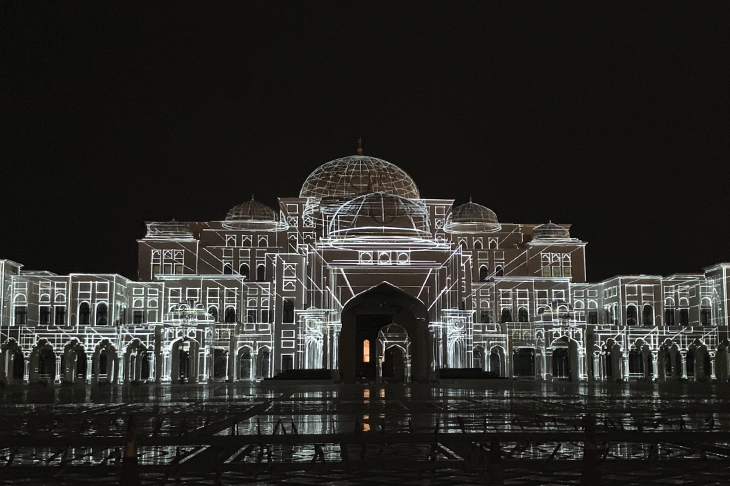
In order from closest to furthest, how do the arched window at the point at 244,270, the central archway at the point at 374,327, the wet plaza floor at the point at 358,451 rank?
the wet plaza floor at the point at 358,451, the central archway at the point at 374,327, the arched window at the point at 244,270

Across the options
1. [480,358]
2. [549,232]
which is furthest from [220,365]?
[549,232]

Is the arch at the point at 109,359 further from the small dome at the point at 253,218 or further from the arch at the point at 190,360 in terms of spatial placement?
the small dome at the point at 253,218

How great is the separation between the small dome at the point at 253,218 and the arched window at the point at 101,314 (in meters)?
10.9

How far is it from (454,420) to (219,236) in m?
50.9

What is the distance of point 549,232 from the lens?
66688 millimetres

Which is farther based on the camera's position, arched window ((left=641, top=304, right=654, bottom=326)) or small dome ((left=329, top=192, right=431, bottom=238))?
arched window ((left=641, top=304, right=654, bottom=326))

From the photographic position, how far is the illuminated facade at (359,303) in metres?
46.6

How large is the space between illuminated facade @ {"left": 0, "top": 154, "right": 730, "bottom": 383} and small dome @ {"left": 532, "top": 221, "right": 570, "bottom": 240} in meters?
0.17

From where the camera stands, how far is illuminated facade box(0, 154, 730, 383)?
153ft

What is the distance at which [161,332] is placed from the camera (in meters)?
54.1

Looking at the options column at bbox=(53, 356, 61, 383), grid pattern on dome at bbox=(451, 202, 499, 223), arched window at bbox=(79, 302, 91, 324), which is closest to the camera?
column at bbox=(53, 356, 61, 383)

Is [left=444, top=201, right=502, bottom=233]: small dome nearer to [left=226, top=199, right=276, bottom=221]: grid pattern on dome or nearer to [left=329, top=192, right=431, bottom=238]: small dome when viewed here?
[left=226, top=199, right=276, bottom=221]: grid pattern on dome

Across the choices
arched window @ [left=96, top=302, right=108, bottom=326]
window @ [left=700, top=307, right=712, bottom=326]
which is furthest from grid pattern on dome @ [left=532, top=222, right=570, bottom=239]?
arched window @ [left=96, top=302, right=108, bottom=326]

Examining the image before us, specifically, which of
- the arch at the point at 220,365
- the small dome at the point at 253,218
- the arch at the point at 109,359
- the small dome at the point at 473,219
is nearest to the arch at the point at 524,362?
the small dome at the point at 473,219
